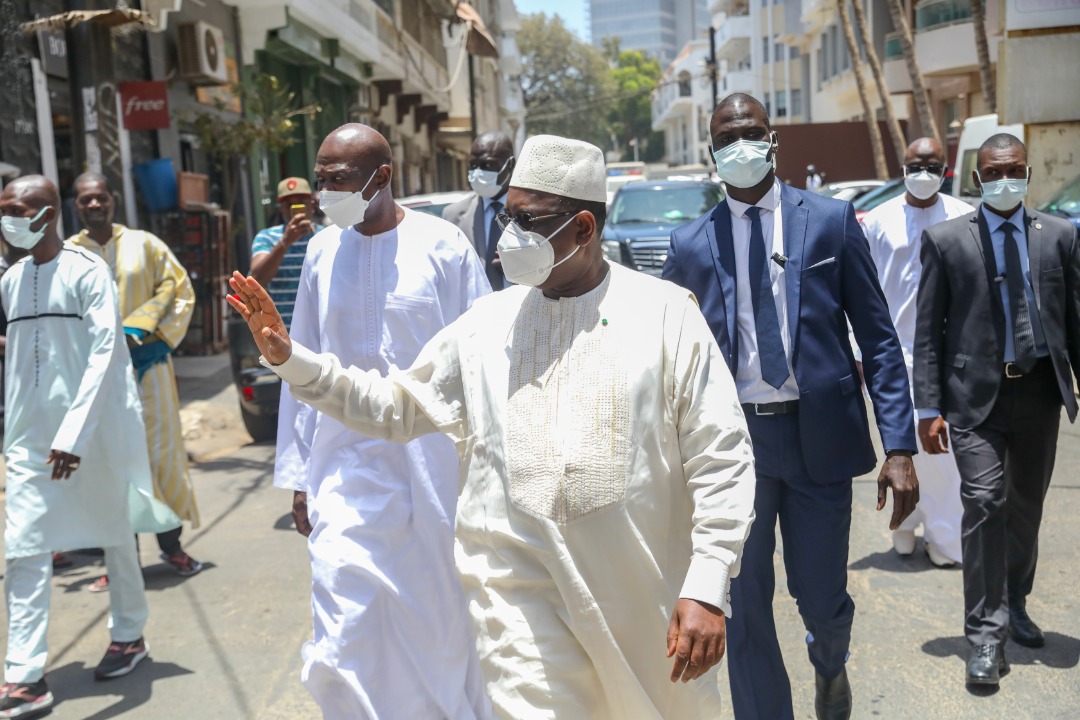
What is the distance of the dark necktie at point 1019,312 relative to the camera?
Answer: 4.66 m

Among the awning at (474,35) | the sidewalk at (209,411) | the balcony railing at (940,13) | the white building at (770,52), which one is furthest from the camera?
the white building at (770,52)

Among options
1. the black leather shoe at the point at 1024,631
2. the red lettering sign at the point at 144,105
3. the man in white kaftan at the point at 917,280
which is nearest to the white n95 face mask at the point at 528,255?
the black leather shoe at the point at 1024,631

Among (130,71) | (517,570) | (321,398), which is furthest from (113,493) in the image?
(130,71)

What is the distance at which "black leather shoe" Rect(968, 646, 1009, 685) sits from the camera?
14.9 ft

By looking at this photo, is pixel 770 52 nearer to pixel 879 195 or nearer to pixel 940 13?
pixel 940 13

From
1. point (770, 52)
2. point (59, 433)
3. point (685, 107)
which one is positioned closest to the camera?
point (59, 433)

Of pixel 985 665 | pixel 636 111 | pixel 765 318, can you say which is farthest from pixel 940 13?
pixel 636 111

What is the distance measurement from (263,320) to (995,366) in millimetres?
2863

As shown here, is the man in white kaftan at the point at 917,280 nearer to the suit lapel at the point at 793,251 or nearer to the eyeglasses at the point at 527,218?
the suit lapel at the point at 793,251

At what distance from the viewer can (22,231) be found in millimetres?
5027

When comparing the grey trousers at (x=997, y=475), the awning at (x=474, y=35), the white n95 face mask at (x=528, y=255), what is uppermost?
the awning at (x=474, y=35)

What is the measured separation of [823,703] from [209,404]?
28.4 feet

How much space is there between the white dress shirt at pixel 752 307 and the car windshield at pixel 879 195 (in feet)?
43.5

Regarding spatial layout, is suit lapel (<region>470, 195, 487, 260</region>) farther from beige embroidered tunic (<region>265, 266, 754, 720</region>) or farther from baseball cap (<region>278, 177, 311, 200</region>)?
beige embroidered tunic (<region>265, 266, 754, 720</region>)
